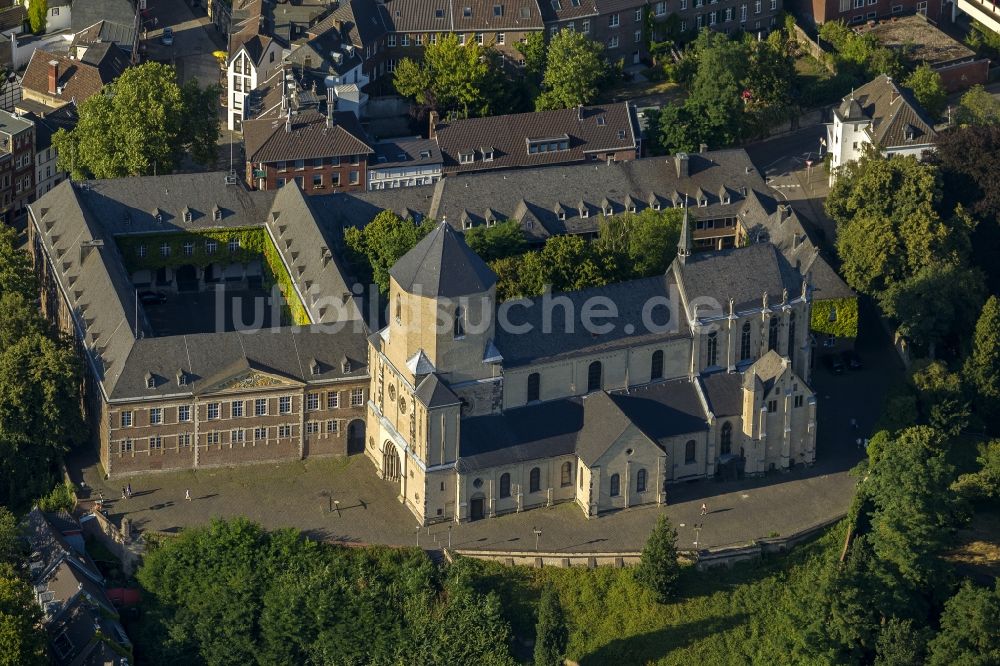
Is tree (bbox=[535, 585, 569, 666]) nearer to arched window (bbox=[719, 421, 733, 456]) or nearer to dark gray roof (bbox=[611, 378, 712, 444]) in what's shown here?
dark gray roof (bbox=[611, 378, 712, 444])

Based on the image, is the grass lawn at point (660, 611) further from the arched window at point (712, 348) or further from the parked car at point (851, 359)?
the parked car at point (851, 359)

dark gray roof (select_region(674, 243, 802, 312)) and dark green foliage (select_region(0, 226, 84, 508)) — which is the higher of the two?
dark gray roof (select_region(674, 243, 802, 312))

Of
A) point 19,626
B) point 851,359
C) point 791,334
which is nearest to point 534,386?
point 791,334

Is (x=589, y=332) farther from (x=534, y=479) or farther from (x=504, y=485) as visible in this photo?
(x=504, y=485)

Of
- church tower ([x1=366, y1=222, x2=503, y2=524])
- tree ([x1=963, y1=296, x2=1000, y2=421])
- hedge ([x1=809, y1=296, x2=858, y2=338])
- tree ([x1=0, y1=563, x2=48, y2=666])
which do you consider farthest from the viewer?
hedge ([x1=809, y1=296, x2=858, y2=338])

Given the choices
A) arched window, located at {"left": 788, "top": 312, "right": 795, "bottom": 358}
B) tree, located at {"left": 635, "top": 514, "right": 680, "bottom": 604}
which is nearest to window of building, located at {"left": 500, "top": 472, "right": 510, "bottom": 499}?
tree, located at {"left": 635, "top": 514, "right": 680, "bottom": 604}

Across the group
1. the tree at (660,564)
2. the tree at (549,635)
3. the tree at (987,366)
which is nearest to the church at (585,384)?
the tree at (660,564)
